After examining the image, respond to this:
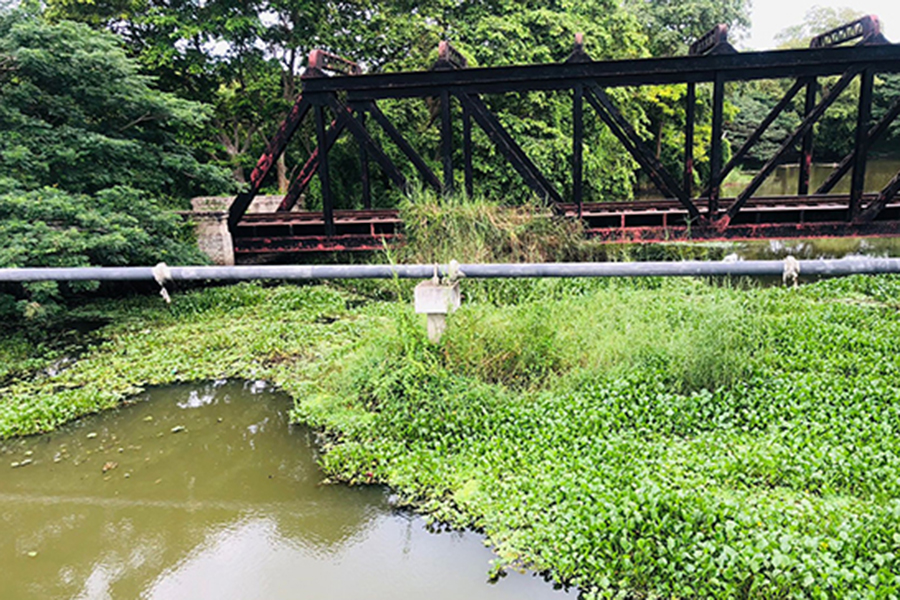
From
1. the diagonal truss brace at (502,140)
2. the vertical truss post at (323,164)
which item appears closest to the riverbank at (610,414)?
the diagonal truss brace at (502,140)

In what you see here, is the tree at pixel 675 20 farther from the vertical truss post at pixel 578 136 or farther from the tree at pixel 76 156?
the tree at pixel 76 156

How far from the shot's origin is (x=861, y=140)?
27.7ft

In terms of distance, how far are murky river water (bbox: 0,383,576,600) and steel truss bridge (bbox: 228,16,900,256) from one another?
5.05 m

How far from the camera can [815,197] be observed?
31.7 ft

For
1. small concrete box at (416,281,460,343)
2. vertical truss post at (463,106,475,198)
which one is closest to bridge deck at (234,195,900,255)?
vertical truss post at (463,106,475,198)

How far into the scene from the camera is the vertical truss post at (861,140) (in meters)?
8.20

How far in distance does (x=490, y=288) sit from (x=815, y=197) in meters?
5.93

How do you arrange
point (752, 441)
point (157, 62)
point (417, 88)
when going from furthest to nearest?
1. point (157, 62)
2. point (417, 88)
3. point (752, 441)

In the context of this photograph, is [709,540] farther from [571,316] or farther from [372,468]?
[571,316]

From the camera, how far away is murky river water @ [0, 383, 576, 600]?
10.1 ft

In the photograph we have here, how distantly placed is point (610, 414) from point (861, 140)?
7.05 metres

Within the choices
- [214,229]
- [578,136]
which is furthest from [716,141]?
[214,229]

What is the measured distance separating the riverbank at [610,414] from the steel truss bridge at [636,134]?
7.01 ft

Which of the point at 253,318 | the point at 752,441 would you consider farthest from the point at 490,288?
the point at 752,441
